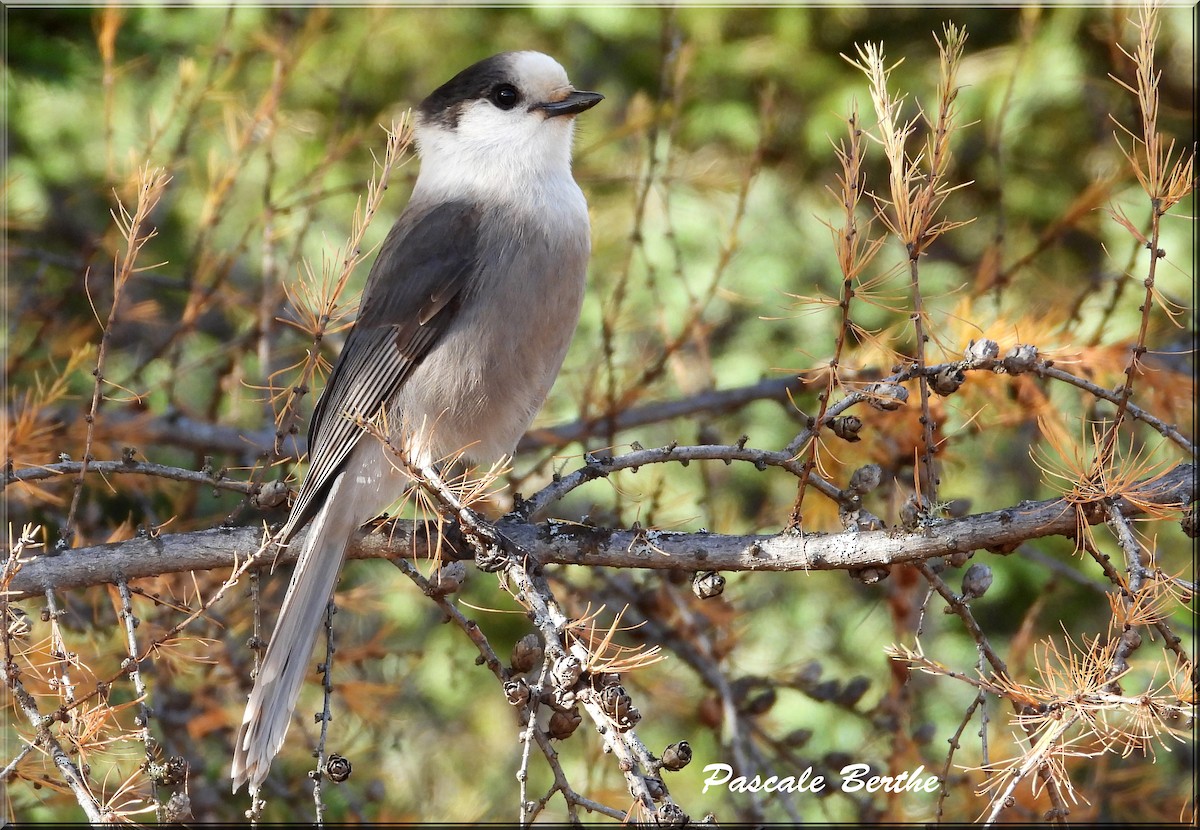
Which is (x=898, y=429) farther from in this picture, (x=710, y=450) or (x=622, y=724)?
(x=622, y=724)

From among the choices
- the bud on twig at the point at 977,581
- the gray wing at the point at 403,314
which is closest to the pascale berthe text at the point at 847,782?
the bud on twig at the point at 977,581

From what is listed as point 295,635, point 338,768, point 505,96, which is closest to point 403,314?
point 505,96

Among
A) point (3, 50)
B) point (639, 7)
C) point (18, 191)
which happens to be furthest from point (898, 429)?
point (18, 191)

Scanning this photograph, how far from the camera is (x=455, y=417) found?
2740 millimetres

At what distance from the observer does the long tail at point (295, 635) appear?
7.39 ft

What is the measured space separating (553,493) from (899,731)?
3.63 feet

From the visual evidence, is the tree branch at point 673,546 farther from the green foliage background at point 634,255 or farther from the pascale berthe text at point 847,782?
the green foliage background at point 634,255

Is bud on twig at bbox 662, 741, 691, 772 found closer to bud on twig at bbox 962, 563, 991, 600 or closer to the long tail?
bud on twig at bbox 962, 563, 991, 600

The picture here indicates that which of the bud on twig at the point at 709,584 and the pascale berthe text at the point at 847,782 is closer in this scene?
the bud on twig at the point at 709,584

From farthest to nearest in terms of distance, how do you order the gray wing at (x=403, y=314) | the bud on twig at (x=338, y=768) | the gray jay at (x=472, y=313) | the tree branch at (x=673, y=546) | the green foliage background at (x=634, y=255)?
the green foliage background at (x=634, y=255) < the gray wing at (x=403, y=314) < the gray jay at (x=472, y=313) < the tree branch at (x=673, y=546) < the bud on twig at (x=338, y=768)

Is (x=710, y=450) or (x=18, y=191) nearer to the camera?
(x=710, y=450)

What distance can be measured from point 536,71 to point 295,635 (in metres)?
1.56

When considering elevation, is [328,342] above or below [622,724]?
below

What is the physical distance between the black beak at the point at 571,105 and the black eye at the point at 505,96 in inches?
2.7
